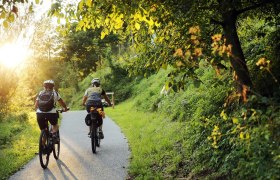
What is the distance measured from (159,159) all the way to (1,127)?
8552mm

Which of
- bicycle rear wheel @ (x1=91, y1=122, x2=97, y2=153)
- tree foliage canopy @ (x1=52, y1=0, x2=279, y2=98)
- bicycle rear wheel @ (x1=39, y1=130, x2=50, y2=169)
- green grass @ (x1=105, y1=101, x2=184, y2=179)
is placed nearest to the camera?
tree foliage canopy @ (x1=52, y1=0, x2=279, y2=98)

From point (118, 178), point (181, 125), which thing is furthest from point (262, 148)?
point (181, 125)

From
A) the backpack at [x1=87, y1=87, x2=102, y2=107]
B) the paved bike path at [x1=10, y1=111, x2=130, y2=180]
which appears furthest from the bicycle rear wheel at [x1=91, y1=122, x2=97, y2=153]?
the backpack at [x1=87, y1=87, x2=102, y2=107]

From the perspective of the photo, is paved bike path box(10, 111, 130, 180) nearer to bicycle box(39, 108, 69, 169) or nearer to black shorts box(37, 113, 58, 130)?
bicycle box(39, 108, 69, 169)

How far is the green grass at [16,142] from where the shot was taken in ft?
29.2

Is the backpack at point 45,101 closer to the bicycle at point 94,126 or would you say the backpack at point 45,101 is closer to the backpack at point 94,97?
the bicycle at point 94,126

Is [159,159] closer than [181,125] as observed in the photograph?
Yes

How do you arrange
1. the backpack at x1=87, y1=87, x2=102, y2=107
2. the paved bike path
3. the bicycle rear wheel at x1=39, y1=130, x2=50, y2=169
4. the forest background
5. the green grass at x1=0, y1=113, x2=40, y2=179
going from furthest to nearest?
the backpack at x1=87, y1=87, x2=102, y2=107 → the green grass at x1=0, y1=113, x2=40, y2=179 → the bicycle rear wheel at x1=39, y1=130, x2=50, y2=169 → the paved bike path → the forest background

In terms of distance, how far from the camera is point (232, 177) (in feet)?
17.5

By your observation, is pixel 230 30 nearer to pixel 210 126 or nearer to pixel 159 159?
pixel 210 126

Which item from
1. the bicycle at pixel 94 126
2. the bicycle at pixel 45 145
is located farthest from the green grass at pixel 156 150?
the bicycle at pixel 45 145

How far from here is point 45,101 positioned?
848 cm

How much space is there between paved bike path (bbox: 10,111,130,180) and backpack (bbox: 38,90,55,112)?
1.40 m

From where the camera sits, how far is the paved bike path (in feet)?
25.6
